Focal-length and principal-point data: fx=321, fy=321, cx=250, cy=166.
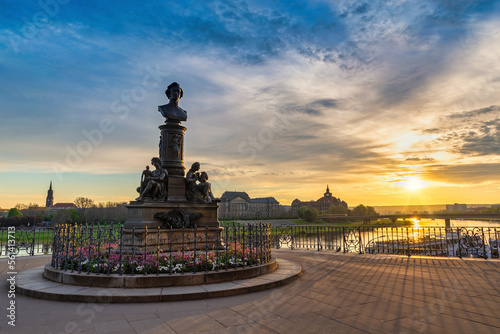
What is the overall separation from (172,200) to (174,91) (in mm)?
4268

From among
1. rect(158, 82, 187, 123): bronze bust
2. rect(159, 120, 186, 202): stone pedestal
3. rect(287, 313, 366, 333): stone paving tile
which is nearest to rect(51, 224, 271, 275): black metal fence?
rect(159, 120, 186, 202): stone pedestal

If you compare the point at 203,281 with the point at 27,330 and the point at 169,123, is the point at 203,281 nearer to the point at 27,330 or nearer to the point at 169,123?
the point at 27,330

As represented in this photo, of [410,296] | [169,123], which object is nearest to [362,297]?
[410,296]

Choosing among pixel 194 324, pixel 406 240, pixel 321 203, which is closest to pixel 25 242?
pixel 194 324

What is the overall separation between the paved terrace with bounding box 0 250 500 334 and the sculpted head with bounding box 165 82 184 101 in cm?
778

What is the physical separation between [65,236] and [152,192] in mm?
2866

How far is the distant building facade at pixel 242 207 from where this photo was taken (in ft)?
411

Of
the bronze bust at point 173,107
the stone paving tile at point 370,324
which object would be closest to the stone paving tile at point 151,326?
the stone paving tile at point 370,324

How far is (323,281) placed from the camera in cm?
799

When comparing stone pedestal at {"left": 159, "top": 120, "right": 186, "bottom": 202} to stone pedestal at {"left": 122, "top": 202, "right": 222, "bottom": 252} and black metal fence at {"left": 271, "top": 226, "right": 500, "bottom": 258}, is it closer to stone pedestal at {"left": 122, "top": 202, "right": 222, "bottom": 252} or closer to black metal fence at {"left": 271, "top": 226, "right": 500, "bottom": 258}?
stone pedestal at {"left": 122, "top": 202, "right": 222, "bottom": 252}

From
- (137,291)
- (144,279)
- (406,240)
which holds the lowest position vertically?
→ (406,240)

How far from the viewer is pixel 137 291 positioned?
6578 mm

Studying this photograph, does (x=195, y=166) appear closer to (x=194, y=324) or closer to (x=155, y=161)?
(x=155, y=161)

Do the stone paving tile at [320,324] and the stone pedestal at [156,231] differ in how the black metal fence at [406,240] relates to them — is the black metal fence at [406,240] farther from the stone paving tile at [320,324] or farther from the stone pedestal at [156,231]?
the stone paving tile at [320,324]
